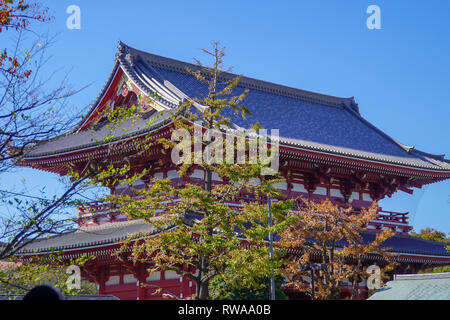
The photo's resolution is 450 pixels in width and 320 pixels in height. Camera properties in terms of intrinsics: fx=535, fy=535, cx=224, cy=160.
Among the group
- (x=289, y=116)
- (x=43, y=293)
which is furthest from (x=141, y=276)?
(x=43, y=293)

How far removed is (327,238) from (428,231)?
91.6 feet

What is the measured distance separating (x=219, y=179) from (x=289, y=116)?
7800 millimetres

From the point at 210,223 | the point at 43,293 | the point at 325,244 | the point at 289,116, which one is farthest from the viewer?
the point at 289,116

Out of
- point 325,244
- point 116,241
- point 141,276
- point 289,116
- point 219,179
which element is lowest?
point 141,276

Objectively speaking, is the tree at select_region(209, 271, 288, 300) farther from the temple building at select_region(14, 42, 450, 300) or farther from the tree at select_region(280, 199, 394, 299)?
the temple building at select_region(14, 42, 450, 300)

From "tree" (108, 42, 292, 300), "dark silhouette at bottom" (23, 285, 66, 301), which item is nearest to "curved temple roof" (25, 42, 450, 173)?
"tree" (108, 42, 292, 300)

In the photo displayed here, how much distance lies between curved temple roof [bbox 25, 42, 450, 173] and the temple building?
6 centimetres

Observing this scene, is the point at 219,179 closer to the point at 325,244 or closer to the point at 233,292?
the point at 325,244

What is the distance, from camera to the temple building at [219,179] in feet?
61.3

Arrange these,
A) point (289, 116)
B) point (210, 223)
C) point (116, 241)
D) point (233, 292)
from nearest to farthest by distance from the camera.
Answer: point (210, 223), point (233, 292), point (116, 241), point (289, 116)

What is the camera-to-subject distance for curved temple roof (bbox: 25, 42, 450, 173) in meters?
22.1

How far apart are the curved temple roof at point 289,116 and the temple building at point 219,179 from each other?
0.06 m

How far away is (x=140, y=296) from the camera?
61.3 feet

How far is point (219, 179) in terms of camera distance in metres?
19.9
